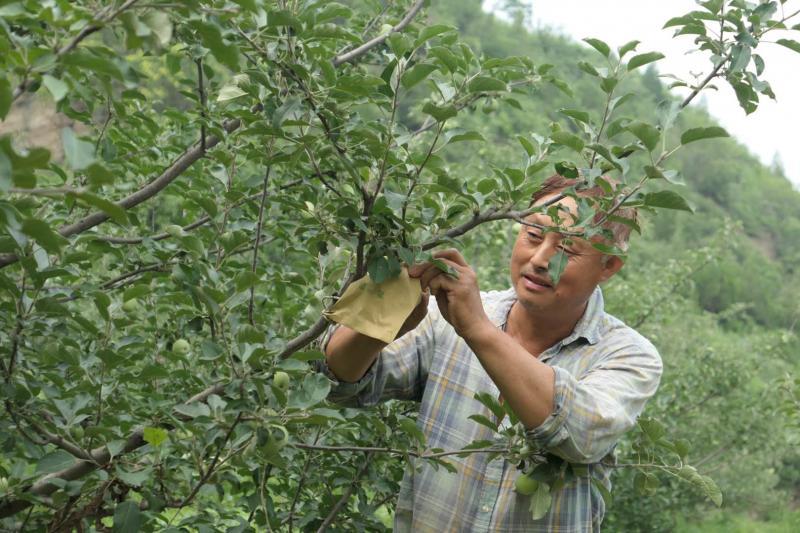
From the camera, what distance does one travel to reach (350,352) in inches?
78.5

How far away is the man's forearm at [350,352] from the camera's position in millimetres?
1974

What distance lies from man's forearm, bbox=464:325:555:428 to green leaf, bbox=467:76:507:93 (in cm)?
44

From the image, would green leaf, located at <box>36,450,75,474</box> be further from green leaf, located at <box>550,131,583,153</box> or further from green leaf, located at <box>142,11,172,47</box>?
green leaf, located at <box>550,131,583,153</box>

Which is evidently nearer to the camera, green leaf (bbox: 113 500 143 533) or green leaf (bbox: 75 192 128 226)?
green leaf (bbox: 75 192 128 226)

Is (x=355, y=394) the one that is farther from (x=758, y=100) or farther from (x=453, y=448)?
(x=758, y=100)

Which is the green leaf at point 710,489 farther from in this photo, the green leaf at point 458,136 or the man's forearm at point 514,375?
the green leaf at point 458,136

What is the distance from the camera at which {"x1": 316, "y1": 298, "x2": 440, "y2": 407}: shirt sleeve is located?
6.86ft

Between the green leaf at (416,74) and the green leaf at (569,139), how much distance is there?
254 millimetres

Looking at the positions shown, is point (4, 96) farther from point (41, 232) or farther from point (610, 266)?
point (610, 266)

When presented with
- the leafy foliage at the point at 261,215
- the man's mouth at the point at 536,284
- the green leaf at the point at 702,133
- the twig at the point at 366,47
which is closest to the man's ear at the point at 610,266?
the man's mouth at the point at 536,284

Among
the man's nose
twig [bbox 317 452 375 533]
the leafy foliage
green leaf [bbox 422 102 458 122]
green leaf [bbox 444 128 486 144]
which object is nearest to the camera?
the leafy foliage

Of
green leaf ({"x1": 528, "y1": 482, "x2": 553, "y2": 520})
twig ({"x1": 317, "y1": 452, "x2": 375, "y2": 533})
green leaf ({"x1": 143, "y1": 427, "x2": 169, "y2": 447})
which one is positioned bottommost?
twig ({"x1": 317, "y1": 452, "x2": 375, "y2": 533})

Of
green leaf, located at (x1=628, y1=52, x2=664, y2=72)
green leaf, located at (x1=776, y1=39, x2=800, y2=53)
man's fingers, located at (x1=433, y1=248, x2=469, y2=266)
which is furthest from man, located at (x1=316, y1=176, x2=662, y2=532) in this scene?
green leaf, located at (x1=776, y1=39, x2=800, y2=53)

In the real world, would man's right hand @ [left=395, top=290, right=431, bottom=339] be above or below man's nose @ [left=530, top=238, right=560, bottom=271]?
below
